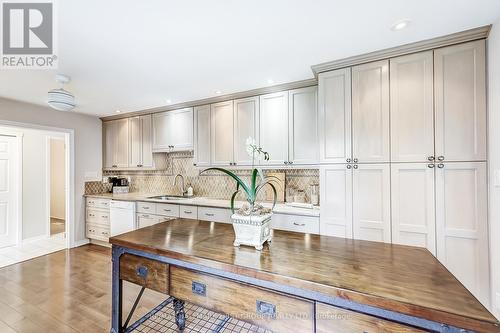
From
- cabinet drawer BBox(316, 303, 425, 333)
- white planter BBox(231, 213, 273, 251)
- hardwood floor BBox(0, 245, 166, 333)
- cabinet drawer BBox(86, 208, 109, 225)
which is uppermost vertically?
white planter BBox(231, 213, 273, 251)

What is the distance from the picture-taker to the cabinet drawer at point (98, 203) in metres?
4.26

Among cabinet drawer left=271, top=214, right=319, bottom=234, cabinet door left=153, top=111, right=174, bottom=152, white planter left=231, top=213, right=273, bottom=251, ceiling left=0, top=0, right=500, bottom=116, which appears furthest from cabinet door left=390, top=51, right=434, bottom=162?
cabinet door left=153, top=111, right=174, bottom=152

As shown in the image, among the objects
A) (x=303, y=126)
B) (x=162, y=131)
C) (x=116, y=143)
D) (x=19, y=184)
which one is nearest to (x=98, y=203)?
(x=116, y=143)

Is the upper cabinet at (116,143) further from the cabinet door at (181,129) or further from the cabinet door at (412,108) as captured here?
the cabinet door at (412,108)

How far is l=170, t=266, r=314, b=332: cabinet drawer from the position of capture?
1.04m

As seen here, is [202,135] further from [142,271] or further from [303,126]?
[142,271]

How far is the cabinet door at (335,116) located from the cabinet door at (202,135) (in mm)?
Answer: 1832

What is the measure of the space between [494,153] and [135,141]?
487cm

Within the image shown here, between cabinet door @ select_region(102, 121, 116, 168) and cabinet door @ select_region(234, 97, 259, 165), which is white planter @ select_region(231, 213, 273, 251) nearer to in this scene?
cabinet door @ select_region(234, 97, 259, 165)

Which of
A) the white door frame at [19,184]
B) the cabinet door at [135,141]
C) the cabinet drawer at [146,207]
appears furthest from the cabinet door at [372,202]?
the white door frame at [19,184]

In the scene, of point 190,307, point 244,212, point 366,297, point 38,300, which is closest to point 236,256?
point 244,212

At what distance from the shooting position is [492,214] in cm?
177

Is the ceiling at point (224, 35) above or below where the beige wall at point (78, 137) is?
above

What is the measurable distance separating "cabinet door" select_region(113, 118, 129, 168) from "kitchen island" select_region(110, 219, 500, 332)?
334 cm
